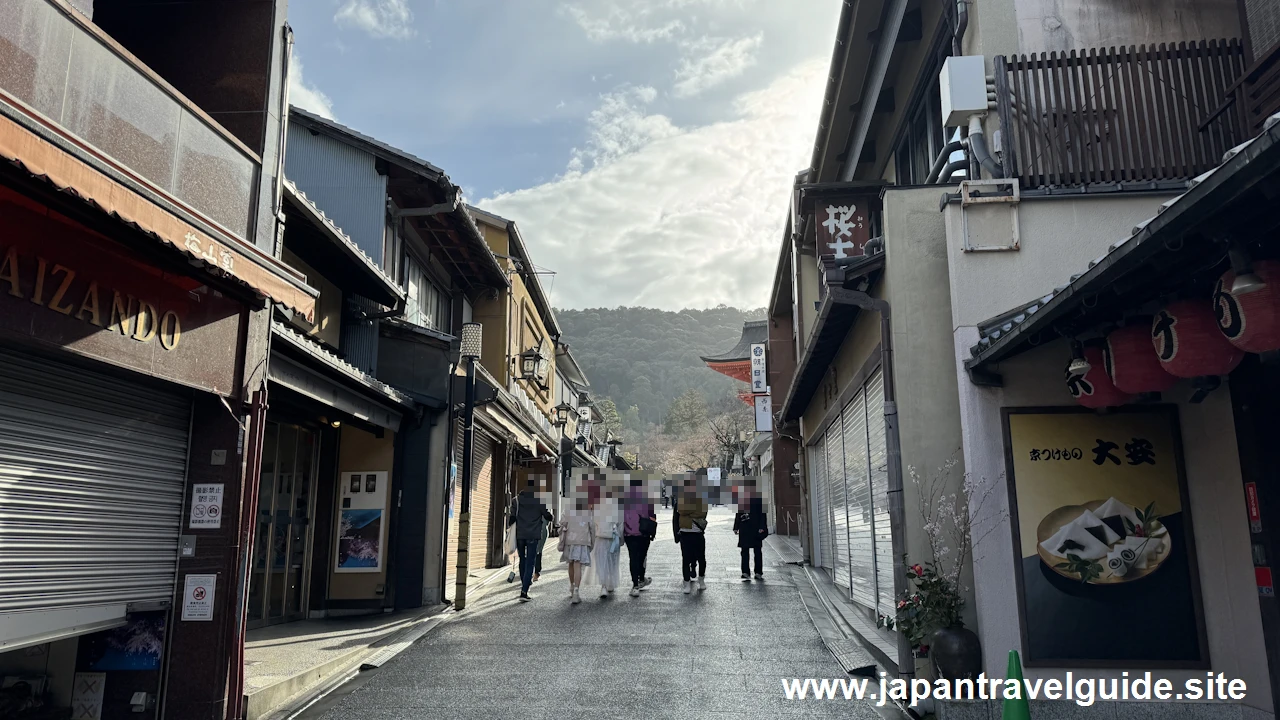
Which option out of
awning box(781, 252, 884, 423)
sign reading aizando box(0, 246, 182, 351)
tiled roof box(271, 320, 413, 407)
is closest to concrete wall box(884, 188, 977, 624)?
awning box(781, 252, 884, 423)

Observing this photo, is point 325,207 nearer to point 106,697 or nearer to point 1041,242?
point 106,697

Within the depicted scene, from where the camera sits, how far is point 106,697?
6449 millimetres

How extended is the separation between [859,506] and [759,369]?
18512 mm

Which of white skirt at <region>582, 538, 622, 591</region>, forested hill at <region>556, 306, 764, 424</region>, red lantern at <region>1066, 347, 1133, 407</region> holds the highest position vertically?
forested hill at <region>556, 306, 764, 424</region>

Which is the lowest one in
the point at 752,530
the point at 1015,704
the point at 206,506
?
the point at 1015,704

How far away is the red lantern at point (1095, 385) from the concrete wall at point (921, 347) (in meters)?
1.43

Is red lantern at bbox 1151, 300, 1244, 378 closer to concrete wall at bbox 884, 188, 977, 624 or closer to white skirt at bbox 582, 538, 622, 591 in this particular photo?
concrete wall at bbox 884, 188, 977, 624

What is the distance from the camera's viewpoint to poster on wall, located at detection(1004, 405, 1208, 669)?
6828mm

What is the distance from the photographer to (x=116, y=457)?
6.31 m

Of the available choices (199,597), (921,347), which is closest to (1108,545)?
(921,347)

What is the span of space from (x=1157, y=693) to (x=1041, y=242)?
3.94 meters

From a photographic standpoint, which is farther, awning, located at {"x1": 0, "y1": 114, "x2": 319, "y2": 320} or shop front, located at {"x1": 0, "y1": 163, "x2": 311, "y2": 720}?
shop front, located at {"x1": 0, "y1": 163, "x2": 311, "y2": 720}

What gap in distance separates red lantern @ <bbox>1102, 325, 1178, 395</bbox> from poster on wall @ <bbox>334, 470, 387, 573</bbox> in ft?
33.1

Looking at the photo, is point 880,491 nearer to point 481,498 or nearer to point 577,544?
point 577,544
